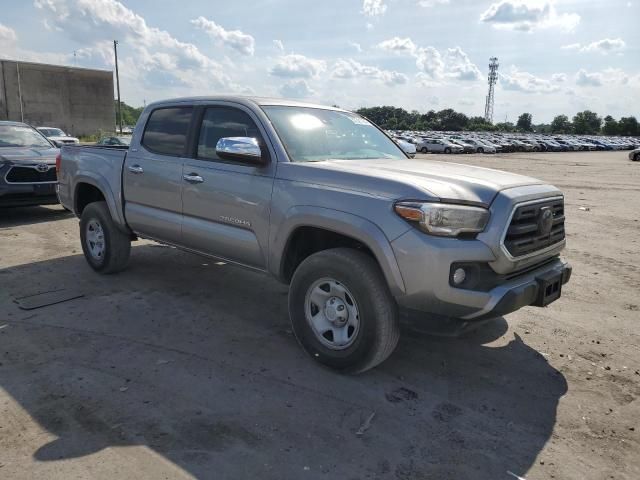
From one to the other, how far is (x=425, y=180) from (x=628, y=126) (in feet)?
413

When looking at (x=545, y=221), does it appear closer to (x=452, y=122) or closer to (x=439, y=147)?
(x=439, y=147)

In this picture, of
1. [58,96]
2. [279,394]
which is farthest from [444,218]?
[58,96]

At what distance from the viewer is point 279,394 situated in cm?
346

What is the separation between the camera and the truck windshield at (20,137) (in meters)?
9.76

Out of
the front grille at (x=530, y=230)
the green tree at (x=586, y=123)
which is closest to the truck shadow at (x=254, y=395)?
the front grille at (x=530, y=230)

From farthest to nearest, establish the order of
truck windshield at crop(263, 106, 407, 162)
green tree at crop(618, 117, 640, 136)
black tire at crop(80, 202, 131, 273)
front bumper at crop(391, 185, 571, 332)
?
green tree at crop(618, 117, 640, 136), black tire at crop(80, 202, 131, 273), truck windshield at crop(263, 106, 407, 162), front bumper at crop(391, 185, 571, 332)

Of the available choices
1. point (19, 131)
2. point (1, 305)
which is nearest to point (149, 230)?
point (1, 305)

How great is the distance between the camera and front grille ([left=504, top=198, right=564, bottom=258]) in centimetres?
335

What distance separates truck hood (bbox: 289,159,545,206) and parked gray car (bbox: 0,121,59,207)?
678 cm

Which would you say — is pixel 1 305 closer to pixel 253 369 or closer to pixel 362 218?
pixel 253 369

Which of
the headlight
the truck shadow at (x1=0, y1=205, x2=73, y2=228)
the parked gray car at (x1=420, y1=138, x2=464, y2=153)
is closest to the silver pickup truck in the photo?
the headlight

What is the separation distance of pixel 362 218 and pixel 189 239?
203 centimetres

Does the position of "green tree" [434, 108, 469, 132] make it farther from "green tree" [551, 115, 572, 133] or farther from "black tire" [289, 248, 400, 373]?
"black tire" [289, 248, 400, 373]

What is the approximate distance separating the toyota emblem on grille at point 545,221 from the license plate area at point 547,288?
0.30 meters
